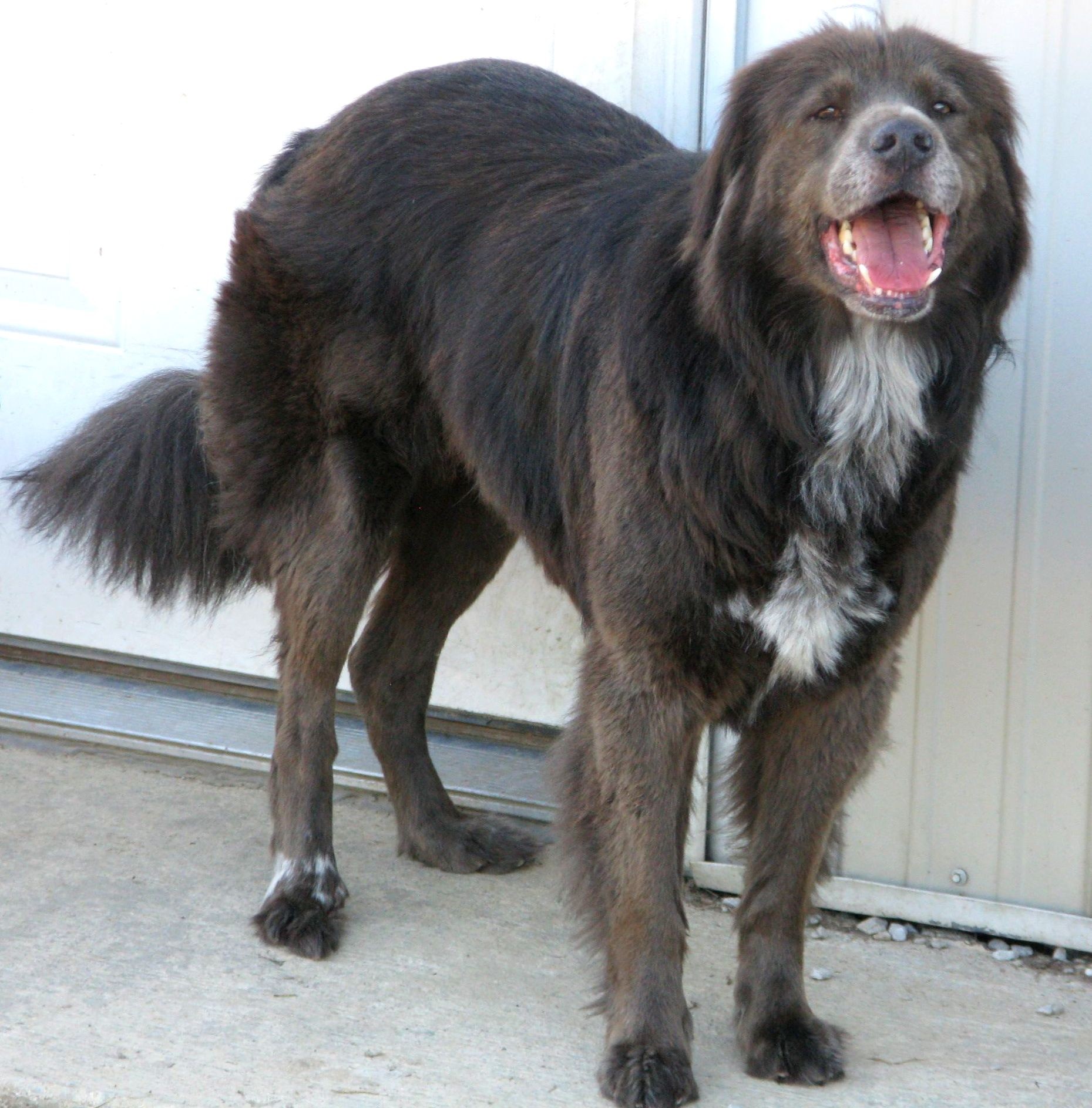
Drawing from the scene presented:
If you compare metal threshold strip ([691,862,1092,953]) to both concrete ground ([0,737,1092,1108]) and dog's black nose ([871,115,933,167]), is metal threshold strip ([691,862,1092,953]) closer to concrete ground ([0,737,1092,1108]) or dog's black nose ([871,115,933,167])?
concrete ground ([0,737,1092,1108])

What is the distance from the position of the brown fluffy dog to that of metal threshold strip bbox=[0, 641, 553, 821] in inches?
13.1

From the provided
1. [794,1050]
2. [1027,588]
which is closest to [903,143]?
[1027,588]

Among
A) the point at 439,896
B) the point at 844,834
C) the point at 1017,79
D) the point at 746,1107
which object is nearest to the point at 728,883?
the point at 844,834

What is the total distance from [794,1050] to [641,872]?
1.50 feet

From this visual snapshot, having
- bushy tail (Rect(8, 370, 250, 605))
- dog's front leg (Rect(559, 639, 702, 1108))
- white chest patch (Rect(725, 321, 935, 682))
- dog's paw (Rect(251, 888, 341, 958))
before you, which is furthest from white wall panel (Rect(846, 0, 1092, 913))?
bushy tail (Rect(8, 370, 250, 605))

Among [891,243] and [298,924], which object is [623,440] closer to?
[891,243]

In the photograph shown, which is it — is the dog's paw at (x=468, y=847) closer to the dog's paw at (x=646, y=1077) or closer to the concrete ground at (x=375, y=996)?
the concrete ground at (x=375, y=996)

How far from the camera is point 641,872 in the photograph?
2848 millimetres

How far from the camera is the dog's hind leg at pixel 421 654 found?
383 centimetres

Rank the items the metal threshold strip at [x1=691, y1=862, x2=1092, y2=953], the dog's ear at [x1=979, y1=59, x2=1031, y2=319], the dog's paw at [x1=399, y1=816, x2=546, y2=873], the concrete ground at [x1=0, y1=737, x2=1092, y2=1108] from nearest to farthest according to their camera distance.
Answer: the dog's ear at [x1=979, y1=59, x2=1031, y2=319], the concrete ground at [x1=0, y1=737, x2=1092, y2=1108], the metal threshold strip at [x1=691, y1=862, x2=1092, y2=953], the dog's paw at [x1=399, y1=816, x2=546, y2=873]

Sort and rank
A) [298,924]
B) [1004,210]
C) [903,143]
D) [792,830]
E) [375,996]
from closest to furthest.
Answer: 1. [903,143]
2. [1004,210]
3. [792,830]
4. [375,996]
5. [298,924]

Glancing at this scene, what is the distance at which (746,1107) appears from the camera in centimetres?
279

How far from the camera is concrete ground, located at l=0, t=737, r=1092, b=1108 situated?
9.23 ft

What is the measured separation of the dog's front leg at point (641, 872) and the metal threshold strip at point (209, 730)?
1.19 metres
